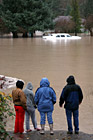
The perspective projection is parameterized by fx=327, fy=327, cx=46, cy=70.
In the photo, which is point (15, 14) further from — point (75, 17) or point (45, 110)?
point (45, 110)

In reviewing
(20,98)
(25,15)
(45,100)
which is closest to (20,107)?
(20,98)

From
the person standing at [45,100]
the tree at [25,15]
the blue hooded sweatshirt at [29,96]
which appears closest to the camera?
the person standing at [45,100]

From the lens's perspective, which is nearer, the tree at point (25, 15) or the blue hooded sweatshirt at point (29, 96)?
the blue hooded sweatshirt at point (29, 96)

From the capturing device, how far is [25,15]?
71.2m

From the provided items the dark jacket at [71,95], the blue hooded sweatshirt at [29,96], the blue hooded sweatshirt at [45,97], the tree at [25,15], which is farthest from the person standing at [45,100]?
the tree at [25,15]

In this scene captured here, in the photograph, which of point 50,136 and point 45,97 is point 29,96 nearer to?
point 45,97

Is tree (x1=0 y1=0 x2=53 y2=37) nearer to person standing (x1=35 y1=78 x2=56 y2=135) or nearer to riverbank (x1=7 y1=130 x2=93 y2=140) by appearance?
person standing (x1=35 y1=78 x2=56 y2=135)

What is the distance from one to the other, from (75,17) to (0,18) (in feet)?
82.6

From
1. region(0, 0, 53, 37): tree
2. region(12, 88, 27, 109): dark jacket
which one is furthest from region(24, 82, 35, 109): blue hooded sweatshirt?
region(0, 0, 53, 37): tree

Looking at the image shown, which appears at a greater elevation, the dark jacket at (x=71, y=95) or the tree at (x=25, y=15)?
the tree at (x=25, y=15)

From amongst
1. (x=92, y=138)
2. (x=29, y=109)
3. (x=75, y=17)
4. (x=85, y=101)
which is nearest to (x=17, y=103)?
(x=29, y=109)

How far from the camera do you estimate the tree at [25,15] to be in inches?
2803

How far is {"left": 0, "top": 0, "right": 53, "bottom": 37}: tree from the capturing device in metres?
71.2

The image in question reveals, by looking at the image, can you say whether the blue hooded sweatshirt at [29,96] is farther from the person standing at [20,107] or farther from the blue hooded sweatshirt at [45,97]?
the blue hooded sweatshirt at [45,97]
